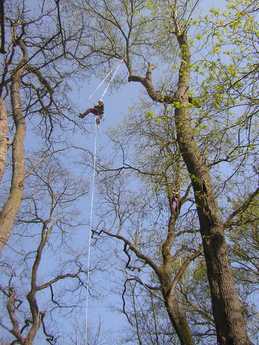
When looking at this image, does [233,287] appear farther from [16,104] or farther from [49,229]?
[49,229]

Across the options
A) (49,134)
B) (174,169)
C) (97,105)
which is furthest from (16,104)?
(174,169)

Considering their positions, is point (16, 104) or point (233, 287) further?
point (16, 104)

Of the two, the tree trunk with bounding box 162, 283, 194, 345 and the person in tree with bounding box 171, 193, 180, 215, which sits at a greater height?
the person in tree with bounding box 171, 193, 180, 215

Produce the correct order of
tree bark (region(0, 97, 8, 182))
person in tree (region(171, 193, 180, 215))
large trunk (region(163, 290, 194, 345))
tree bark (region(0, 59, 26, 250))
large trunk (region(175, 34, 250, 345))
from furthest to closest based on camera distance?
person in tree (region(171, 193, 180, 215)), large trunk (region(163, 290, 194, 345)), tree bark (region(0, 97, 8, 182)), tree bark (region(0, 59, 26, 250)), large trunk (region(175, 34, 250, 345))

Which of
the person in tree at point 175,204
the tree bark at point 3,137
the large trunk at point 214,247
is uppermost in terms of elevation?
the person in tree at point 175,204

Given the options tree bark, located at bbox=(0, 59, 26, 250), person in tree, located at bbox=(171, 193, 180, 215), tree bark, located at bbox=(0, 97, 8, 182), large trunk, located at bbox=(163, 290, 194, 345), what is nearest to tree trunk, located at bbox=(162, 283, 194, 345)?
large trunk, located at bbox=(163, 290, 194, 345)

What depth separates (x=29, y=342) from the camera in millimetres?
10711

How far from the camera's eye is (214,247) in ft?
16.1

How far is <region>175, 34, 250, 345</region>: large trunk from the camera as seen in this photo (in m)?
4.38

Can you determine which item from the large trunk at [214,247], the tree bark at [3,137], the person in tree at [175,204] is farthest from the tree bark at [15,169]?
the person in tree at [175,204]

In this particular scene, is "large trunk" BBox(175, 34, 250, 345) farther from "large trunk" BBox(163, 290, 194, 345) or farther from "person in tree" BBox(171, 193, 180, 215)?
"large trunk" BBox(163, 290, 194, 345)

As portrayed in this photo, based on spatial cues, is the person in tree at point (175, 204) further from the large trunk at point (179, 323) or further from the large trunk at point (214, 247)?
the large trunk at point (214, 247)

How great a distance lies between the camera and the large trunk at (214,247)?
4.38 m

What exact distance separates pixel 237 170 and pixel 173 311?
9.75ft
